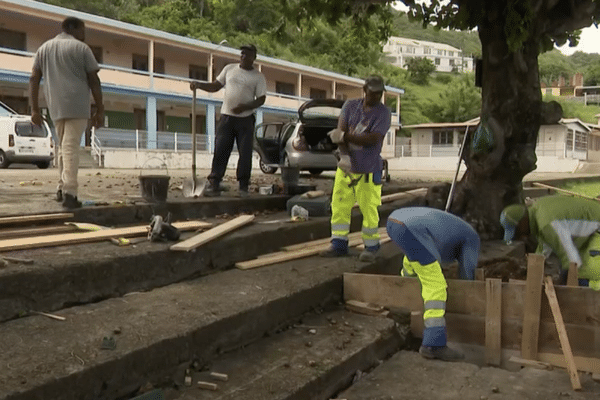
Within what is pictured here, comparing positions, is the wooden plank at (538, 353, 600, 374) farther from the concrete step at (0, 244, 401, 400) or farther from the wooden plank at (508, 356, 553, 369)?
the concrete step at (0, 244, 401, 400)

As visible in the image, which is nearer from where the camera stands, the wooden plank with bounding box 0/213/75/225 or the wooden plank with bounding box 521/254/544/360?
the wooden plank with bounding box 521/254/544/360

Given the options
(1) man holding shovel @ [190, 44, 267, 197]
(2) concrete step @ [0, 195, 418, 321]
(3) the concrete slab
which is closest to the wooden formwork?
(3) the concrete slab

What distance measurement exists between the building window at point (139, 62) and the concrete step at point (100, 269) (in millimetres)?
26944

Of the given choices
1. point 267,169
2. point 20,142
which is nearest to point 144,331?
point 267,169

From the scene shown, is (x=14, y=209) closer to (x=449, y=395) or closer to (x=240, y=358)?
(x=240, y=358)

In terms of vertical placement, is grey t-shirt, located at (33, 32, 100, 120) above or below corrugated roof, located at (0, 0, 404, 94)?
below

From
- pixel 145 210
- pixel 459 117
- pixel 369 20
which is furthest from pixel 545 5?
pixel 459 117

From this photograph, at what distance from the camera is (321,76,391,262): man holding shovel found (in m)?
5.89

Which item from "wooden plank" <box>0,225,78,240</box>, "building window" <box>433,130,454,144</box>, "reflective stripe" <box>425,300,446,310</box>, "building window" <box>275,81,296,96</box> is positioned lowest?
"reflective stripe" <box>425,300,446,310</box>

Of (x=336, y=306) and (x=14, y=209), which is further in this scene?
(x=14, y=209)

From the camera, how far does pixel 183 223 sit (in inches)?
229

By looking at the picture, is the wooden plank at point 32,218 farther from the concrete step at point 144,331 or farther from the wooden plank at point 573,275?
the wooden plank at point 573,275

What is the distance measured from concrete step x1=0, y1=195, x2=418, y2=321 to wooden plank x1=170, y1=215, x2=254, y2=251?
0.05 metres

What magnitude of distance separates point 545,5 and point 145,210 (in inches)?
252
